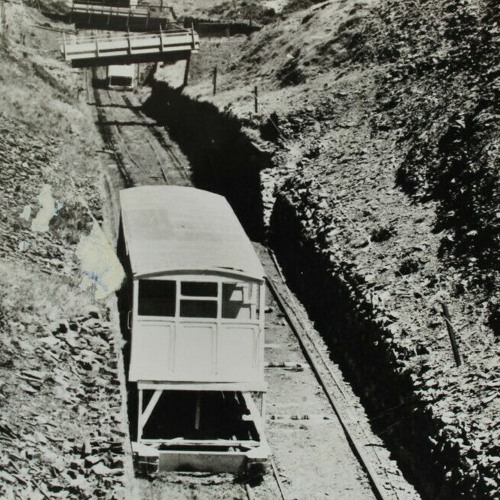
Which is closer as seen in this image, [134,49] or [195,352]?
[195,352]

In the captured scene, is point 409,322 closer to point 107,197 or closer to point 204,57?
point 107,197

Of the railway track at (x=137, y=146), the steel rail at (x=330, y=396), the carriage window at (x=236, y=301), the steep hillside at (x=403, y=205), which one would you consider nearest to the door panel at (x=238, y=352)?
the carriage window at (x=236, y=301)

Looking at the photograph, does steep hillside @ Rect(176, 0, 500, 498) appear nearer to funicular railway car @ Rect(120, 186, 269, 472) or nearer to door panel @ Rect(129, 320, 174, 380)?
funicular railway car @ Rect(120, 186, 269, 472)

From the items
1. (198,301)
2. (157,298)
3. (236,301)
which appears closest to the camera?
(157,298)

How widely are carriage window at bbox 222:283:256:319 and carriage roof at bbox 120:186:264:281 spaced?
14.7 inches

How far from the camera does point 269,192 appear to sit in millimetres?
24703

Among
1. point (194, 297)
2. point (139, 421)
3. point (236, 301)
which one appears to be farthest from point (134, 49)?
point (139, 421)

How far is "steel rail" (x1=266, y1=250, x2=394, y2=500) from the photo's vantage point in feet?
42.1

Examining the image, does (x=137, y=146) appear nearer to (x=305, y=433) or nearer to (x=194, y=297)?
(x=305, y=433)

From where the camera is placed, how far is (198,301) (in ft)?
43.3

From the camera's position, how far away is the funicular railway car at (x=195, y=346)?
12.6 meters

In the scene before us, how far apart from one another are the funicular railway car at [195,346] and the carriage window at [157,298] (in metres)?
0.02

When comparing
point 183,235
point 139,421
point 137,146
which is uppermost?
point 137,146

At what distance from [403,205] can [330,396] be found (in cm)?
626
